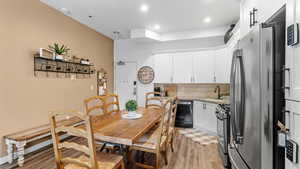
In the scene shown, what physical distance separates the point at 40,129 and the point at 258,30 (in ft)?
11.2

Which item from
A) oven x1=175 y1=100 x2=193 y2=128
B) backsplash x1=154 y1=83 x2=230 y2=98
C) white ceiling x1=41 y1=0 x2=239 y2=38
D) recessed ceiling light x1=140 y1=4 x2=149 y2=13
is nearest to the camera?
white ceiling x1=41 y1=0 x2=239 y2=38

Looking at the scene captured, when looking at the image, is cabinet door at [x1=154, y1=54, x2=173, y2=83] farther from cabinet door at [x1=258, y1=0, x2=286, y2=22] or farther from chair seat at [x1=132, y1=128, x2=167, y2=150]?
cabinet door at [x1=258, y1=0, x2=286, y2=22]

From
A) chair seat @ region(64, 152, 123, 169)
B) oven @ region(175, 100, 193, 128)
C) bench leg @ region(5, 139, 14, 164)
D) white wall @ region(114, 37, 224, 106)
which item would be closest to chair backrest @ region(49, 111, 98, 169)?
chair seat @ region(64, 152, 123, 169)

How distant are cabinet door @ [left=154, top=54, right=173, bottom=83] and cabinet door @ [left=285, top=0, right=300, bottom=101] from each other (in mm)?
3569

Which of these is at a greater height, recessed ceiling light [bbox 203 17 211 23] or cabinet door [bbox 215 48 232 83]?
recessed ceiling light [bbox 203 17 211 23]

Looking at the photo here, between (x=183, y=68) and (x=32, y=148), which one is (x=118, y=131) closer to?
(x=32, y=148)

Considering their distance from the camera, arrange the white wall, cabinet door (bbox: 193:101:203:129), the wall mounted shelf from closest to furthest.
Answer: the wall mounted shelf < cabinet door (bbox: 193:101:203:129) < the white wall

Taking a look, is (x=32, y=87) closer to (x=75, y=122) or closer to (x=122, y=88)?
(x=75, y=122)

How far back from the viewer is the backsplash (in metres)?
4.36

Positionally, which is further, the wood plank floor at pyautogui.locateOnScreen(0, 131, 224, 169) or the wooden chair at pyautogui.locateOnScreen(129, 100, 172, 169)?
the wood plank floor at pyautogui.locateOnScreen(0, 131, 224, 169)

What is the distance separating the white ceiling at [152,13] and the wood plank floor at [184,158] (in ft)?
9.48

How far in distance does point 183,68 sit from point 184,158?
104 inches

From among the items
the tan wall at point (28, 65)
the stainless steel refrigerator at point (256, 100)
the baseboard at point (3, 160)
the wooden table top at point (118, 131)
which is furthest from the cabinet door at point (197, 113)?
the baseboard at point (3, 160)

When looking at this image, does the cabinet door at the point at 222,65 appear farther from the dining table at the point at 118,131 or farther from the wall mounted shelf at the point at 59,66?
the wall mounted shelf at the point at 59,66
